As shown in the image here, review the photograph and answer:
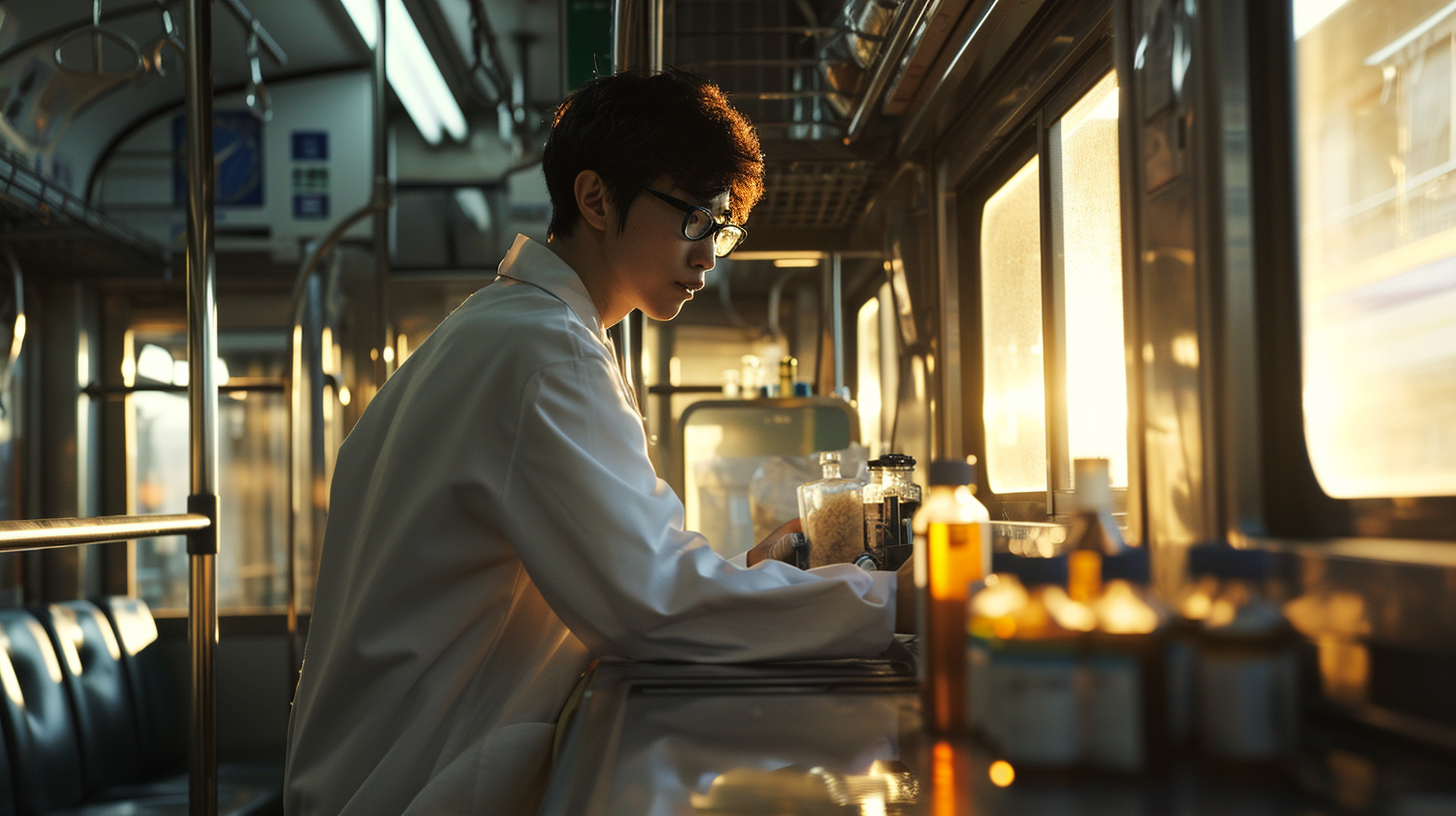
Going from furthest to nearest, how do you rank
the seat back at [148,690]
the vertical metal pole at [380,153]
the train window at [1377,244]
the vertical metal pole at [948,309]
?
the seat back at [148,690], the vertical metal pole at [380,153], the vertical metal pole at [948,309], the train window at [1377,244]

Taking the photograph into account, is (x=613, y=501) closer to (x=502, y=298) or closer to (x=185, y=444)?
(x=502, y=298)

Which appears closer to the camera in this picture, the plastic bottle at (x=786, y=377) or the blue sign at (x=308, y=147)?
the plastic bottle at (x=786, y=377)

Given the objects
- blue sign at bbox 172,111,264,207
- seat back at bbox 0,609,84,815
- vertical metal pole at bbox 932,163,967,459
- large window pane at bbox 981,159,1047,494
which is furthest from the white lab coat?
blue sign at bbox 172,111,264,207

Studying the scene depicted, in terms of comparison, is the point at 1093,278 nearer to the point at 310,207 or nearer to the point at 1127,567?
the point at 1127,567

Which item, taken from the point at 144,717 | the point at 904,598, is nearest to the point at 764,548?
the point at 904,598

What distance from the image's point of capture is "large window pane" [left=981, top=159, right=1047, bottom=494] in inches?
69.4

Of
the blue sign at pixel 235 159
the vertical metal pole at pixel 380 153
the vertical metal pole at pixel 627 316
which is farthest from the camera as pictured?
the blue sign at pixel 235 159

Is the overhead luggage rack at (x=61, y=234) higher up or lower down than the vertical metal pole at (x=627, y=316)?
higher up

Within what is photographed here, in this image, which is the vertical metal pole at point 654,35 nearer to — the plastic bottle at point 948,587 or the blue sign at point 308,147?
the plastic bottle at point 948,587

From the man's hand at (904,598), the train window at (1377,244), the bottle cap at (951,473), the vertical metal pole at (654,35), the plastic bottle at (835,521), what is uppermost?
the vertical metal pole at (654,35)

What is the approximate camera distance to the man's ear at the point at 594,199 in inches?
53.4

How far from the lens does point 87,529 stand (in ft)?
3.73

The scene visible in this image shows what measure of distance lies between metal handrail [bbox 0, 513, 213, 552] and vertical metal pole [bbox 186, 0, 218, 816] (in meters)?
0.06

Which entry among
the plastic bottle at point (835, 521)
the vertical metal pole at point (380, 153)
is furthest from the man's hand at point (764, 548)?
the vertical metal pole at point (380, 153)
